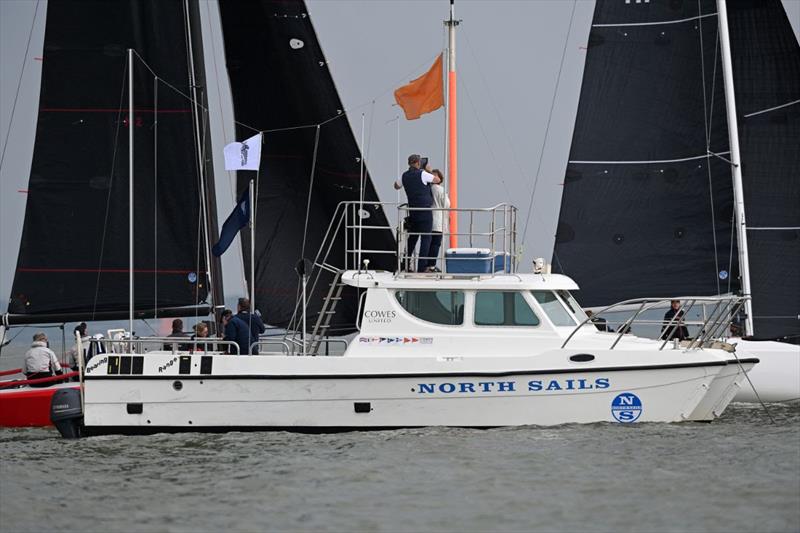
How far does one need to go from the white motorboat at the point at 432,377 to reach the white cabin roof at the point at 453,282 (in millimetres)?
24

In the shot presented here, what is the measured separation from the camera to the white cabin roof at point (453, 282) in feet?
56.6

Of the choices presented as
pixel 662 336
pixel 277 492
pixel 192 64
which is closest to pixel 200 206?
pixel 192 64

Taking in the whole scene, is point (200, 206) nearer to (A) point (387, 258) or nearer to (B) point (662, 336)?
(A) point (387, 258)

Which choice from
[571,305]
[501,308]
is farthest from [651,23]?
[501,308]

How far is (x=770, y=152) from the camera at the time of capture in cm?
2494

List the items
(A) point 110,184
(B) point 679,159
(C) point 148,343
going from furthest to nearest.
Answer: (B) point 679,159
(A) point 110,184
(C) point 148,343

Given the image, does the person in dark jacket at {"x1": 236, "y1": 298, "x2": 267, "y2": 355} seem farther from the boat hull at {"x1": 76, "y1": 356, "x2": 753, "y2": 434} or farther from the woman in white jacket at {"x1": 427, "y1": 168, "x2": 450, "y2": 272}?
the woman in white jacket at {"x1": 427, "y1": 168, "x2": 450, "y2": 272}

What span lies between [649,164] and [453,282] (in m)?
9.91

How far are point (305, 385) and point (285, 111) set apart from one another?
26.9ft

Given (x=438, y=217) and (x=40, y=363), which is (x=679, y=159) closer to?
(x=438, y=217)

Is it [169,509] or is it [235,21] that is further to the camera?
[235,21]

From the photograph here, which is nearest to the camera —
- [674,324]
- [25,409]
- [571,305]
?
[674,324]

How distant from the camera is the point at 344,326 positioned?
20953 mm

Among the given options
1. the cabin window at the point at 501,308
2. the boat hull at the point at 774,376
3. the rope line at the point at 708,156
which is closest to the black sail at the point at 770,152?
the rope line at the point at 708,156
